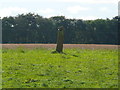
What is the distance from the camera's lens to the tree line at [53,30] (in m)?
87.7

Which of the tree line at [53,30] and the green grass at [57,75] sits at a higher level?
the tree line at [53,30]

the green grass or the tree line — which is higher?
the tree line

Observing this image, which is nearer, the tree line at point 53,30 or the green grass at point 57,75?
the green grass at point 57,75

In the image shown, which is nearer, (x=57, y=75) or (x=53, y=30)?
(x=57, y=75)

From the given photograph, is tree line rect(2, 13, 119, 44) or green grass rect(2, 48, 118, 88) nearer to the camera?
green grass rect(2, 48, 118, 88)

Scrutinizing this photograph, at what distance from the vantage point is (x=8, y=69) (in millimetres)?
15211

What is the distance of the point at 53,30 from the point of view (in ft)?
298

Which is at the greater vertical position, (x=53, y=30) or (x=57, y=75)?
(x=53, y=30)

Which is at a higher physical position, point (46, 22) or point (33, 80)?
point (46, 22)

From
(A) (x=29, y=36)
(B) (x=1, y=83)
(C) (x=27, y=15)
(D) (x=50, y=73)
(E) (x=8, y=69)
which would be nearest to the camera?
(B) (x=1, y=83)

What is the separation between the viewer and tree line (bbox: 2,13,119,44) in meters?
87.7

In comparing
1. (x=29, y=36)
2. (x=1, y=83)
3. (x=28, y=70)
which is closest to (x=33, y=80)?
(x=1, y=83)

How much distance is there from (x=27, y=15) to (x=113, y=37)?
26.7 meters

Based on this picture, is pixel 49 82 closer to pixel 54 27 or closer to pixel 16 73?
pixel 16 73
